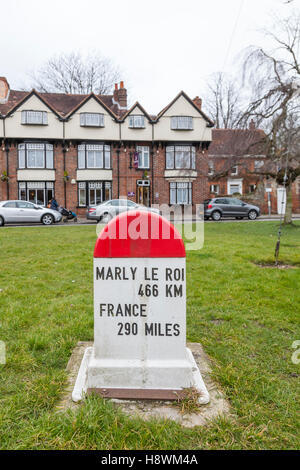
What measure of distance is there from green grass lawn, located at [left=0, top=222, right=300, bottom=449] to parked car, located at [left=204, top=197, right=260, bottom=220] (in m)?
19.9

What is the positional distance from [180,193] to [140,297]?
3211 centimetres

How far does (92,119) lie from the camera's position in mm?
32281

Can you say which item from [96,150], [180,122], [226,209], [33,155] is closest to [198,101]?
[180,122]

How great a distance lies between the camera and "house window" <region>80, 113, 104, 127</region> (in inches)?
1265

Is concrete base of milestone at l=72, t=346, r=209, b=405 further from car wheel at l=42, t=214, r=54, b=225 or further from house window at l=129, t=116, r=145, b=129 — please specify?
house window at l=129, t=116, r=145, b=129

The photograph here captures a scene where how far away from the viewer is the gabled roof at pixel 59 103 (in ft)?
103

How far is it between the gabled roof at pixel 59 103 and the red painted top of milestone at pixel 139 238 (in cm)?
3163

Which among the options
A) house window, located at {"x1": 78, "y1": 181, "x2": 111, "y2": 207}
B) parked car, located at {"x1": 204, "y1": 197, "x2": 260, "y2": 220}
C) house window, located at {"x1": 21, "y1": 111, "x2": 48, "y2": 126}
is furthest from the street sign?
house window, located at {"x1": 21, "y1": 111, "x2": 48, "y2": 126}

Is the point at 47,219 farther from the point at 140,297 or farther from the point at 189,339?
the point at 140,297

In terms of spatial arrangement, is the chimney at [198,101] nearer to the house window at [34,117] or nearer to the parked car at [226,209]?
the parked car at [226,209]

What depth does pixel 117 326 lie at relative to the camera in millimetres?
2891

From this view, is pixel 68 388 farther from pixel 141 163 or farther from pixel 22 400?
pixel 141 163

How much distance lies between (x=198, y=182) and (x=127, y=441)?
3341cm

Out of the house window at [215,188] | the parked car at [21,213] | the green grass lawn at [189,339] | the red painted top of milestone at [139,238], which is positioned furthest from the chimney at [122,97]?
the red painted top of milestone at [139,238]
